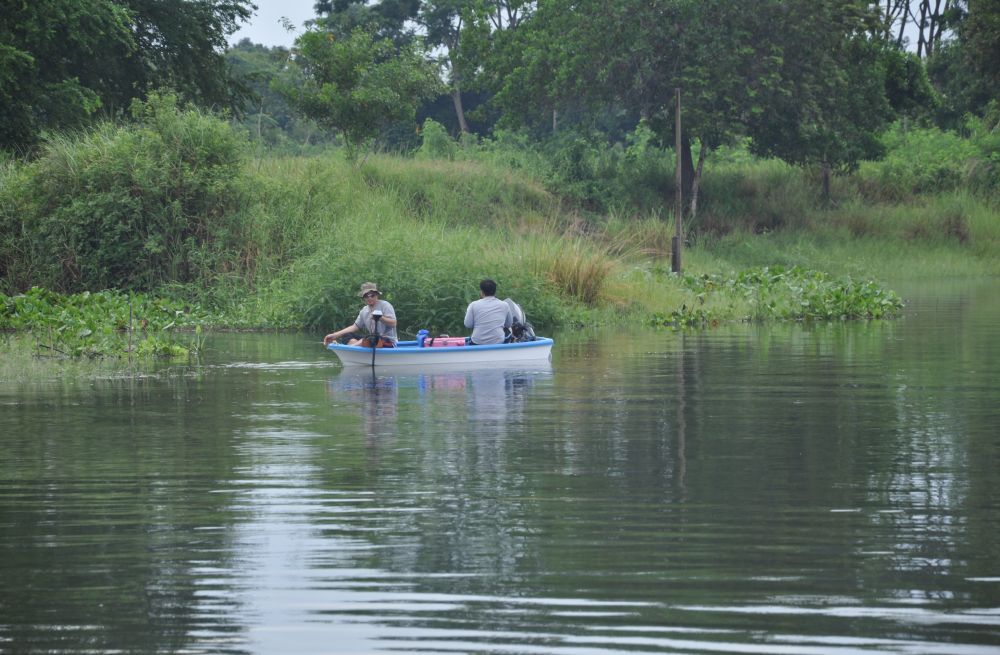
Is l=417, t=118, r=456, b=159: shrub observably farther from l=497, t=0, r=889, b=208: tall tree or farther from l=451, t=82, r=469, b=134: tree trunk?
l=451, t=82, r=469, b=134: tree trunk

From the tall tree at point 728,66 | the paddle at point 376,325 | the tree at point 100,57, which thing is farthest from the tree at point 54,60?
the tall tree at point 728,66

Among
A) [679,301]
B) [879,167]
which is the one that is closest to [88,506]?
[679,301]

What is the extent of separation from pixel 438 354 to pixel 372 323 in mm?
1095

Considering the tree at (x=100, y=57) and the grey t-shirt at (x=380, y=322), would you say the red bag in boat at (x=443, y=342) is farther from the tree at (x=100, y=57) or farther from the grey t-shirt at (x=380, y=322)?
the tree at (x=100, y=57)

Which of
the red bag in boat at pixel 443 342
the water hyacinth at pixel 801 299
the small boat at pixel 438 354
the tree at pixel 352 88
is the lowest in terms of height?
the small boat at pixel 438 354

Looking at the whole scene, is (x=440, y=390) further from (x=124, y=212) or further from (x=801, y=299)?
(x=124, y=212)

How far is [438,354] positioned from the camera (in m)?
20.1

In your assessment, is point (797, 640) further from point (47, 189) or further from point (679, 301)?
point (47, 189)

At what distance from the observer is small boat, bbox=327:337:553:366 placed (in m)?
19.9

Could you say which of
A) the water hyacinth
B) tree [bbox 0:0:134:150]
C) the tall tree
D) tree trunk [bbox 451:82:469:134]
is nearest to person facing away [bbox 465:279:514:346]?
the water hyacinth

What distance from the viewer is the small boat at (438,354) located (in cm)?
1992

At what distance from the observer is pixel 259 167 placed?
3603 centimetres

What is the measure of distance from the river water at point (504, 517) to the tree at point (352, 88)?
1050 inches

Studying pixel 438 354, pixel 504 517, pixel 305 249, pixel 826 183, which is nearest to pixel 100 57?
pixel 305 249
